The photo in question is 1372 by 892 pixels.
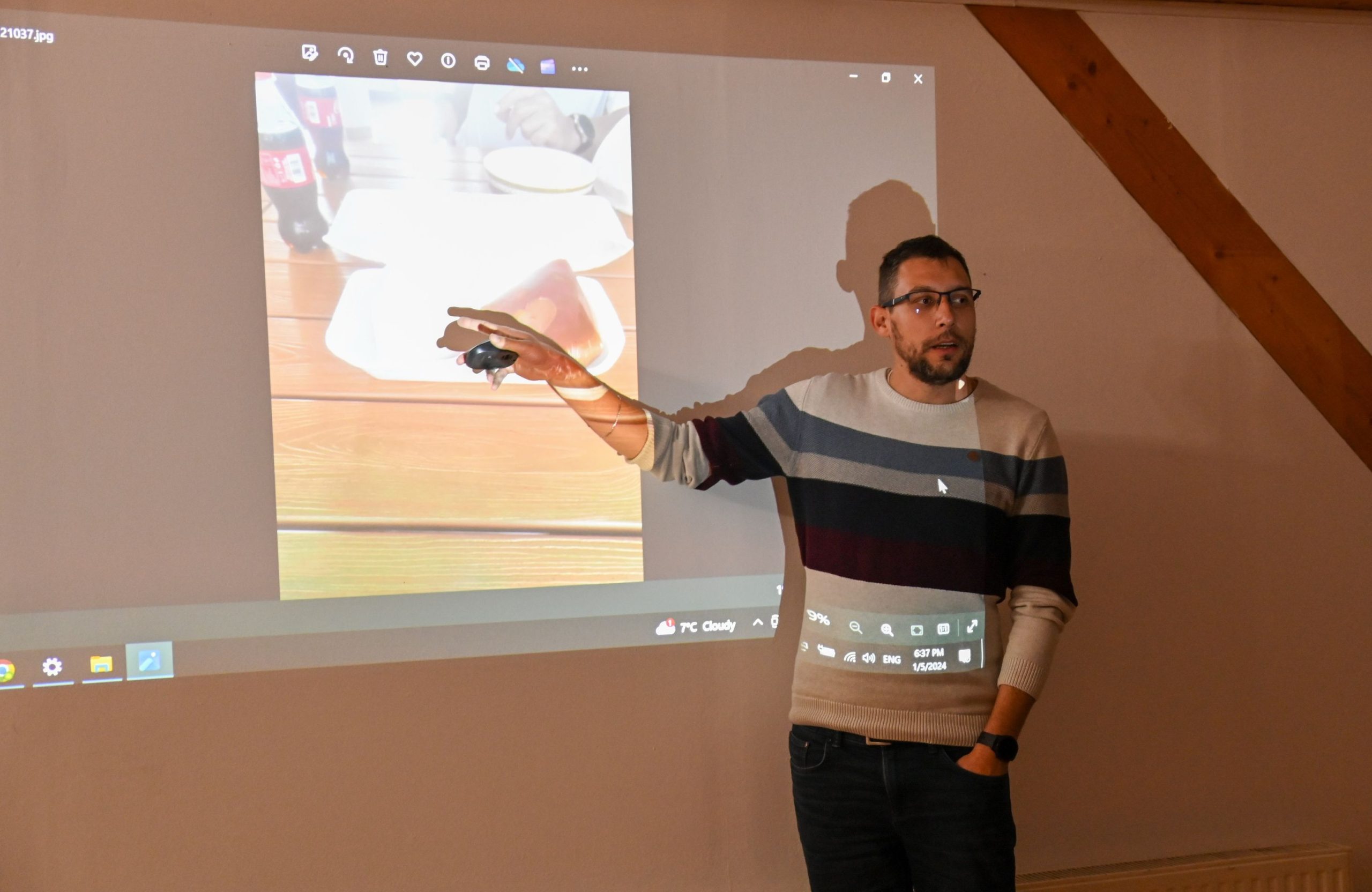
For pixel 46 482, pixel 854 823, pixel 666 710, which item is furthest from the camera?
pixel 666 710

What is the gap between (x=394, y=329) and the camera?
196 cm

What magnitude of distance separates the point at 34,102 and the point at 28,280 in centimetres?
34

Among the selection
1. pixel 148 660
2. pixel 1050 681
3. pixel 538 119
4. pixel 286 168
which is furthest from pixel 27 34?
pixel 1050 681

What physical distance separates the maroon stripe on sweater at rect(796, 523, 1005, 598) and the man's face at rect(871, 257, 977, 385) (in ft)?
1.03

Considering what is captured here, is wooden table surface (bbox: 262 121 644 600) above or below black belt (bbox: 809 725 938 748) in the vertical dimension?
above

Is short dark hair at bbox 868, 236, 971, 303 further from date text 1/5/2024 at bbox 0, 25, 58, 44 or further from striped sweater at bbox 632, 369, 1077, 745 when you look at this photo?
date text 1/5/2024 at bbox 0, 25, 58, 44

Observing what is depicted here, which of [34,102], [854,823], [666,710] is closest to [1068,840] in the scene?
[854,823]

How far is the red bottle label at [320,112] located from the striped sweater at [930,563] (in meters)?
1.15

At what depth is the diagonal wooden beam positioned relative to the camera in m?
2.31

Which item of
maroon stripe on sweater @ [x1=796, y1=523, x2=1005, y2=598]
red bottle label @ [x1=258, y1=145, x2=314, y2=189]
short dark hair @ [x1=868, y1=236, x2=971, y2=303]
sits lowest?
maroon stripe on sweater @ [x1=796, y1=523, x2=1005, y2=598]

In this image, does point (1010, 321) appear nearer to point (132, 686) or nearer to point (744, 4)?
point (744, 4)

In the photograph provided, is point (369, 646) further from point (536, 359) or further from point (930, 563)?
point (930, 563)

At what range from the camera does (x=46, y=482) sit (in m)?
1.81

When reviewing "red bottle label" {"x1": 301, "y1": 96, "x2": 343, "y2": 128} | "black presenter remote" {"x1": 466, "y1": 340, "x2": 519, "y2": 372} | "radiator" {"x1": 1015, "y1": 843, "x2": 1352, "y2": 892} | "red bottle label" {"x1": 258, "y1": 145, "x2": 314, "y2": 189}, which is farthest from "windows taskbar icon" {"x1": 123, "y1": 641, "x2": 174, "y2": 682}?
"radiator" {"x1": 1015, "y1": 843, "x2": 1352, "y2": 892}
